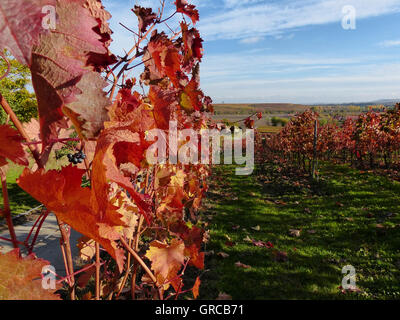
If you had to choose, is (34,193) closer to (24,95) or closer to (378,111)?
(378,111)

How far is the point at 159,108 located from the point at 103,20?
0.31 metres

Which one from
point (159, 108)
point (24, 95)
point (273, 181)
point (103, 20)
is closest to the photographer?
point (103, 20)

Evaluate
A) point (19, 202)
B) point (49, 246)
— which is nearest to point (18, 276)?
point (49, 246)

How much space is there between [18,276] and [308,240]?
5169mm

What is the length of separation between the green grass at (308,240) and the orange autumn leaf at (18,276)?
10.5 ft

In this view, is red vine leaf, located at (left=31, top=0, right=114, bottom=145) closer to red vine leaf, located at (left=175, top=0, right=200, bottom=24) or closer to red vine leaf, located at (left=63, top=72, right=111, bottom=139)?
red vine leaf, located at (left=63, top=72, right=111, bottom=139)

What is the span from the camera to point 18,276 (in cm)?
55

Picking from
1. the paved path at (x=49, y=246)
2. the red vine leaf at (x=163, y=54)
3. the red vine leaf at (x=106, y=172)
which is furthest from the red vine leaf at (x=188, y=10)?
the paved path at (x=49, y=246)

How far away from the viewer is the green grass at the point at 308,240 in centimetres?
364

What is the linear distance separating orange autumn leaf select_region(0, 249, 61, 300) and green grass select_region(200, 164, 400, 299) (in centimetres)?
319

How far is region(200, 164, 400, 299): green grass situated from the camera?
3639mm

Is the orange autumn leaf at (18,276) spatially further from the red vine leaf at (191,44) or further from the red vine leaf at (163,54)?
the red vine leaf at (191,44)
